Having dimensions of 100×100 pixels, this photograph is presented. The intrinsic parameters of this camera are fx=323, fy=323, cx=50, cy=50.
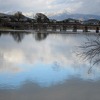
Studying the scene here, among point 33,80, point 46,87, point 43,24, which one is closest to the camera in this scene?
point 46,87

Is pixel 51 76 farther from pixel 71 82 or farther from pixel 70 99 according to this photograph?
pixel 70 99

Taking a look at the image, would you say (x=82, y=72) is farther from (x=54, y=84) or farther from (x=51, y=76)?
(x=54, y=84)

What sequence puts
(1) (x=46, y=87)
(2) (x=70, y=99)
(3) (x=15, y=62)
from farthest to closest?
(3) (x=15, y=62)
(1) (x=46, y=87)
(2) (x=70, y=99)

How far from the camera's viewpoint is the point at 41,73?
829 inches

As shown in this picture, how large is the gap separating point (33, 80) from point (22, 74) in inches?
81.2

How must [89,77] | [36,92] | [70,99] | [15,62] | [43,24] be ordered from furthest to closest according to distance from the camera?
[43,24], [15,62], [89,77], [36,92], [70,99]

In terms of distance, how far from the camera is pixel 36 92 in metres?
15.9

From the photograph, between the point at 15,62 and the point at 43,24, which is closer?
the point at 15,62

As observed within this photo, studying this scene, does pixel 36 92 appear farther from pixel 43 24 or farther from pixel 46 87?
pixel 43 24

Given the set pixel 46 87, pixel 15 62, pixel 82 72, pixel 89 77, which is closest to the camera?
pixel 46 87

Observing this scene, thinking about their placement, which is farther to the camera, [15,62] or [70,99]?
[15,62]

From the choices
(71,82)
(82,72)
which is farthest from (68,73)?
(71,82)

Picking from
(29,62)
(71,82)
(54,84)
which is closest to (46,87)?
(54,84)

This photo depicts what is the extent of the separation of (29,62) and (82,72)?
20.2 ft
